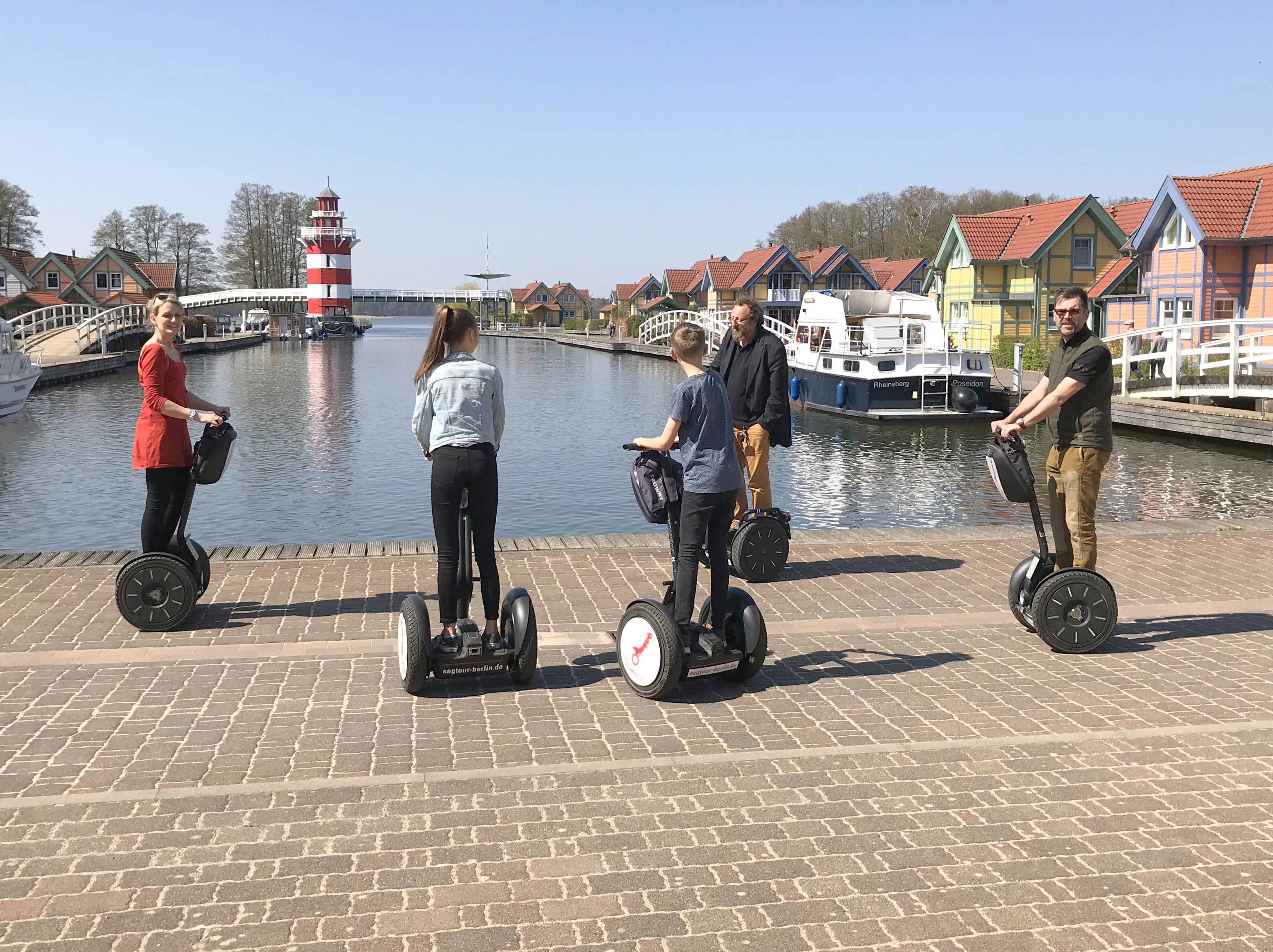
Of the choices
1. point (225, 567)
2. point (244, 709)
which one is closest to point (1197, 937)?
point (244, 709)

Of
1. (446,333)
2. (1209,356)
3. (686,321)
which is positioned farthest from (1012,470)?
(686,321)

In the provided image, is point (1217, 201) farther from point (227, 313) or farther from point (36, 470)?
point (227, 313)

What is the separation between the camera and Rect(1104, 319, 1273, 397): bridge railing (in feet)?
77.7

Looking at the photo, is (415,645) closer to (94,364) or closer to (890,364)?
(890,364)

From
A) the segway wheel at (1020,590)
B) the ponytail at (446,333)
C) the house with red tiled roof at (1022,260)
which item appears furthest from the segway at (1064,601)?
the house with red tiled roof at (1022,260)

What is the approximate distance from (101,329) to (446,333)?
55591mm

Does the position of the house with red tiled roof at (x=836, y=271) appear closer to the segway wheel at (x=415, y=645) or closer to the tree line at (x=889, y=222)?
the tree line at (x=889, y=222)

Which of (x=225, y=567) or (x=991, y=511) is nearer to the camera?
(x=225, y=567)

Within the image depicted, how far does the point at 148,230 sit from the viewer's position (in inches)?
3696

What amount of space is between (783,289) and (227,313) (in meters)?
59.1

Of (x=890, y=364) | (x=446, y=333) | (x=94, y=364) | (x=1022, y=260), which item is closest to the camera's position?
(x=446, y=333)

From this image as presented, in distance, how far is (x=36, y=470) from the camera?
20.1 m

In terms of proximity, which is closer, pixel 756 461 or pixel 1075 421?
pixel 1075 421

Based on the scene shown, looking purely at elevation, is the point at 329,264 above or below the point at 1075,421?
above
